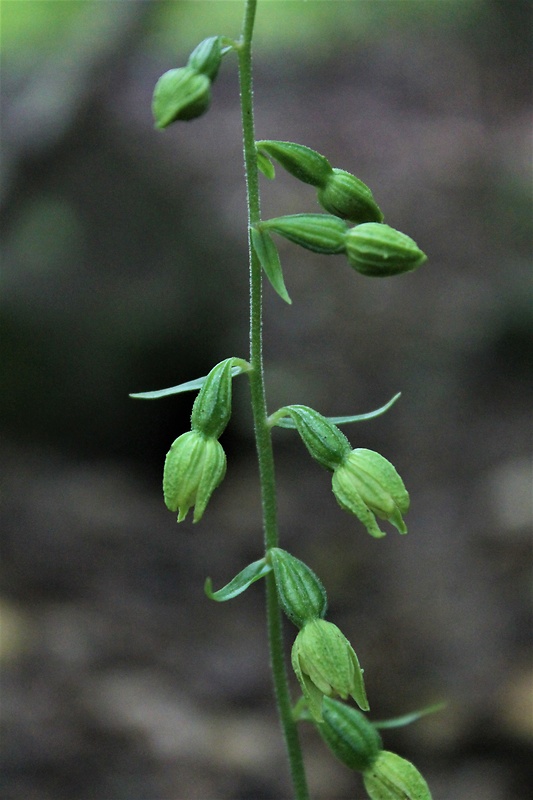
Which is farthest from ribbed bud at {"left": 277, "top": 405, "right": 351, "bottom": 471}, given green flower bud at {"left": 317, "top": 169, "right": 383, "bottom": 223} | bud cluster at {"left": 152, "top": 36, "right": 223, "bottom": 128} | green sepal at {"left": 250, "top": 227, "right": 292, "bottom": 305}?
bud cluster at {"left": 152, "top": 36, "right": 223, "bottom": 128}

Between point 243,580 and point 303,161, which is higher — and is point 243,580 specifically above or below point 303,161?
below

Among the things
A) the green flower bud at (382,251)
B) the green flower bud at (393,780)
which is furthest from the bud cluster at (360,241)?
the green flower bud at (393,780)

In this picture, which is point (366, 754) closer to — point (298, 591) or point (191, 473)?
point (298, 591)

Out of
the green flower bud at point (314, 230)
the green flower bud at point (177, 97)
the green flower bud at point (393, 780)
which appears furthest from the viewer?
the green flower bud at point (393, 780)

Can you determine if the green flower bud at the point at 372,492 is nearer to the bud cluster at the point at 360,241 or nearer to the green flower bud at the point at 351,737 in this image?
the bud cluster at the point at 360,241

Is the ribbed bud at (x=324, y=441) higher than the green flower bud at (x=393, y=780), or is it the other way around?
the ribbed bud at (x=324, y=441)

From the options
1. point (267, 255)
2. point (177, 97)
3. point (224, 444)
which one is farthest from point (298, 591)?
point (224, 444)
